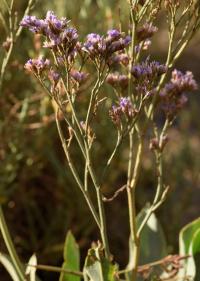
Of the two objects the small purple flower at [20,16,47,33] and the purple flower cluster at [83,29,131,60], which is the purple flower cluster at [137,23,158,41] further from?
the small purple flower at [20,16,47,33]

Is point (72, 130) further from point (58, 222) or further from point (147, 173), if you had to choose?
point (147, 173)

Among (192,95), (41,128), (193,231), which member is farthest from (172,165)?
(192,95)

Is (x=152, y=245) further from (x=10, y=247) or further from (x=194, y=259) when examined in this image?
(x=10, y=247)

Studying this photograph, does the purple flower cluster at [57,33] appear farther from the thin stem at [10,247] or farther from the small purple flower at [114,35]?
the thin stem at [10,247]

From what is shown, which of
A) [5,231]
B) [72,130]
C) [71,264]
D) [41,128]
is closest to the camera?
[72,130]

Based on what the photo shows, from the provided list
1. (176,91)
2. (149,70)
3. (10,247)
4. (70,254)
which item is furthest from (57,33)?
(70,254)

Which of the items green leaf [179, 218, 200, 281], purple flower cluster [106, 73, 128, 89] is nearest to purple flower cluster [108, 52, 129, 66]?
purple flower cluster [106, 73, 128, 89]
